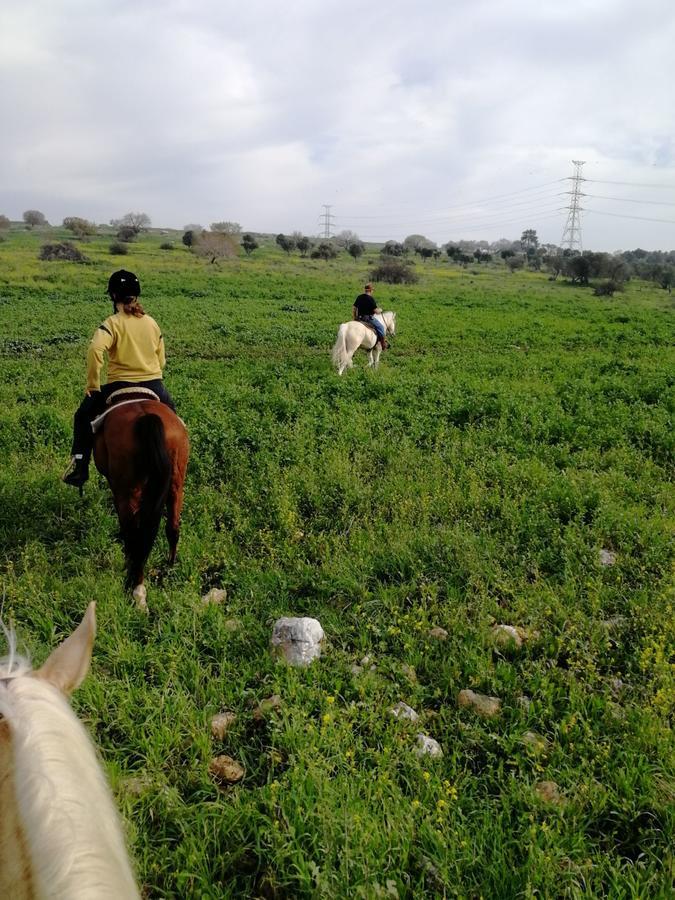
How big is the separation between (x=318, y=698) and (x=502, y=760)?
114 cm

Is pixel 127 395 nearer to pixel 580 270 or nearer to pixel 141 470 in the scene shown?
pixel 141 470

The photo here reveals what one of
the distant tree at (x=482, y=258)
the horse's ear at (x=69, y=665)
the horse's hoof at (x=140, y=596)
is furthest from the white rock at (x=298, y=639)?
the distant tree at (x=482, y=258)

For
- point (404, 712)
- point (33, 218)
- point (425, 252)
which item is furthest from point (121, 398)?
point (33, 218)

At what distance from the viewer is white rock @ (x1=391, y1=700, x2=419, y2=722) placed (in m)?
3.35

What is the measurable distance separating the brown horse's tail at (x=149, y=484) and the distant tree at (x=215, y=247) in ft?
186

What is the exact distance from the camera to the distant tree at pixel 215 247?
5937cm

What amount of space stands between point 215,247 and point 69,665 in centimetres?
6510

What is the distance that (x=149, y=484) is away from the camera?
466 cm

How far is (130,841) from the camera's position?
8.50 feet

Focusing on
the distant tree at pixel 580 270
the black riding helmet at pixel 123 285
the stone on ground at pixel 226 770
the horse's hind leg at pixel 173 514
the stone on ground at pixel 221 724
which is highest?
the distant tree at pixel 580 270

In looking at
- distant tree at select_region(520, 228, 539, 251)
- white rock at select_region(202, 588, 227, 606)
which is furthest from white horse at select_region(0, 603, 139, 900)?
distant tree at select_region(520, 228, 539, 251)

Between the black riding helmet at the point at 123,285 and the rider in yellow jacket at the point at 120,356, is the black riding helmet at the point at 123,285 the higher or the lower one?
the higher one

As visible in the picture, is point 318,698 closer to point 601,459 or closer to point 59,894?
point 59,894

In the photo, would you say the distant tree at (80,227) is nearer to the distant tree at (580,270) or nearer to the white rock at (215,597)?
the distant tree at (580,270)
